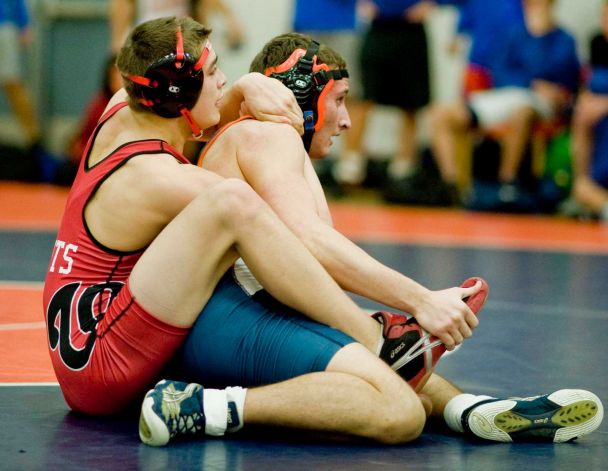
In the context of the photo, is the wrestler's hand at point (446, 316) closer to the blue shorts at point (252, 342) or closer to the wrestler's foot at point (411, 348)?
the wrestler's foot at point (411, 348)

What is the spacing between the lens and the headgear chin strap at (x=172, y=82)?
367 centimetres

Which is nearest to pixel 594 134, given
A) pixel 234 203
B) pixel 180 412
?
pixel 234 203

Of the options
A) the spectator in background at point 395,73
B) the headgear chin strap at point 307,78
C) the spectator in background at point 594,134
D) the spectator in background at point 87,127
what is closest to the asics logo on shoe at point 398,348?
the headgear chin strap at point 307,78

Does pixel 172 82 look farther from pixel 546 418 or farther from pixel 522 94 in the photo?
pixel 522 94

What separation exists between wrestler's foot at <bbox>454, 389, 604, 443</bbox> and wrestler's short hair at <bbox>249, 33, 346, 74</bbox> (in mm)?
1330

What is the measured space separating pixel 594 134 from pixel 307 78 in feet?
22.8

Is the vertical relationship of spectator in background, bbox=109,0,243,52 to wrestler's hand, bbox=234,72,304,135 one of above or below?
below

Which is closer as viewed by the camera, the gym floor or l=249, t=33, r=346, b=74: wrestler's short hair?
the gym floor

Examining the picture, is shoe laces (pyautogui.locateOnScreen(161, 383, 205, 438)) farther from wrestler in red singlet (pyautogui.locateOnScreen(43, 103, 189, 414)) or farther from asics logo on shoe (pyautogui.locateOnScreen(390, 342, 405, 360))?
asics logo on shoe (pyautogui.locateOnScreen(390, 342, 405, 360))

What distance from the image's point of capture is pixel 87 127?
39.6 ft

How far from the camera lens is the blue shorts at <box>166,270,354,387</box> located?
3.44 meters

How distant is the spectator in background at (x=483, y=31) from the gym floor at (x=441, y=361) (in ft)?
7.51

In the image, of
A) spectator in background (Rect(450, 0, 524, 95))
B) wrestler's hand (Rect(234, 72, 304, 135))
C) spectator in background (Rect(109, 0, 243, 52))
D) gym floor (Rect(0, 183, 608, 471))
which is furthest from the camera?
spectator in background (Rect(450, 0, 524, 95))

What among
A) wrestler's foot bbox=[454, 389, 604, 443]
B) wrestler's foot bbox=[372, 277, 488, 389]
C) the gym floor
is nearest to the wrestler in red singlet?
the gym floor
